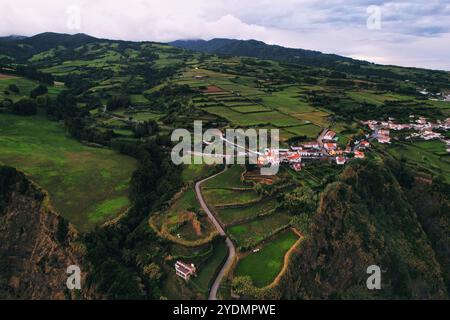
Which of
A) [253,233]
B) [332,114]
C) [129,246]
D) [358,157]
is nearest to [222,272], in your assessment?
[253,233]

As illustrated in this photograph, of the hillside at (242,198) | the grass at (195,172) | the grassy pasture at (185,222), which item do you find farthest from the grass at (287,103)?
the grassy pasture at (185,222)

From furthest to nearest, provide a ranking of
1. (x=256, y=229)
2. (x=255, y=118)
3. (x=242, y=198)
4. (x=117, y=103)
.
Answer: (x=117, y=103), (x=255, y=118), (x=242, y=198), (x=256, y=229)

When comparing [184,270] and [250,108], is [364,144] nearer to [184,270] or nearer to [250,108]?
[250,108]

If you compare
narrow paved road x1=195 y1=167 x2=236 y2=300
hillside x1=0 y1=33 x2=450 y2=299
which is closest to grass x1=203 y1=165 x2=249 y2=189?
hillside x1=0 y1=33 x2=450 y2=299

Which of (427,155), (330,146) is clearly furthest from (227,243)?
(427,155)

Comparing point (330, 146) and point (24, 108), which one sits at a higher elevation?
point (24, 108)

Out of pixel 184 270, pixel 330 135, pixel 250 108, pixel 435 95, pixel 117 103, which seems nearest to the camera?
pixel 184 270
